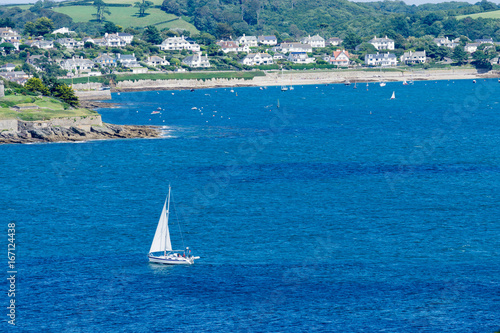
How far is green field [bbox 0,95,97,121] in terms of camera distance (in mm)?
136625

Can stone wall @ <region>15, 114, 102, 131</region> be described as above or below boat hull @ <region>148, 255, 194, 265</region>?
above

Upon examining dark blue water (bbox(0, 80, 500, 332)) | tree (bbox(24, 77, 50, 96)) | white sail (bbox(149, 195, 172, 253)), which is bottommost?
dark blue water (bbox(0, 80, 500, 332))

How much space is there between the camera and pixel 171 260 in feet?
213

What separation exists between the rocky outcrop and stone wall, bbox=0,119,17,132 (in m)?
0.80

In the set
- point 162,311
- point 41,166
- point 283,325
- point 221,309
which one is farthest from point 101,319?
point 41,166

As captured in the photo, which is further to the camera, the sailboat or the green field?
the green field

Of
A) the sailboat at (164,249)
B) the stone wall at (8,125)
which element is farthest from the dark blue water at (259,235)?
the stone wall at (8,125)

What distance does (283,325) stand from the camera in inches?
2076

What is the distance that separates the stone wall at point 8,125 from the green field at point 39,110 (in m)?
0.74

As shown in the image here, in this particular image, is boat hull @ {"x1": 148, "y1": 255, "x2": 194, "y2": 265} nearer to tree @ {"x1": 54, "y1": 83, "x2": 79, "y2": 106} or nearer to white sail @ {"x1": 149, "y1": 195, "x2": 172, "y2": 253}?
white sail @ {"x1": 149, "y1": 195, "x2": 172, "y2": 253}

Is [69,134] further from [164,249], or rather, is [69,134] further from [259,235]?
[164,249]

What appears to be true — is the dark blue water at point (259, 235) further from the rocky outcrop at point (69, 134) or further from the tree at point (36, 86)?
the tree at point (36, 86)

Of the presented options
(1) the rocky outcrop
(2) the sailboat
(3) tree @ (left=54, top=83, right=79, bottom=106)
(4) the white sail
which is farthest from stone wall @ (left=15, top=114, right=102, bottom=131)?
(4) the white sail

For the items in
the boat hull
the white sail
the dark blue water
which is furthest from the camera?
the white sail
